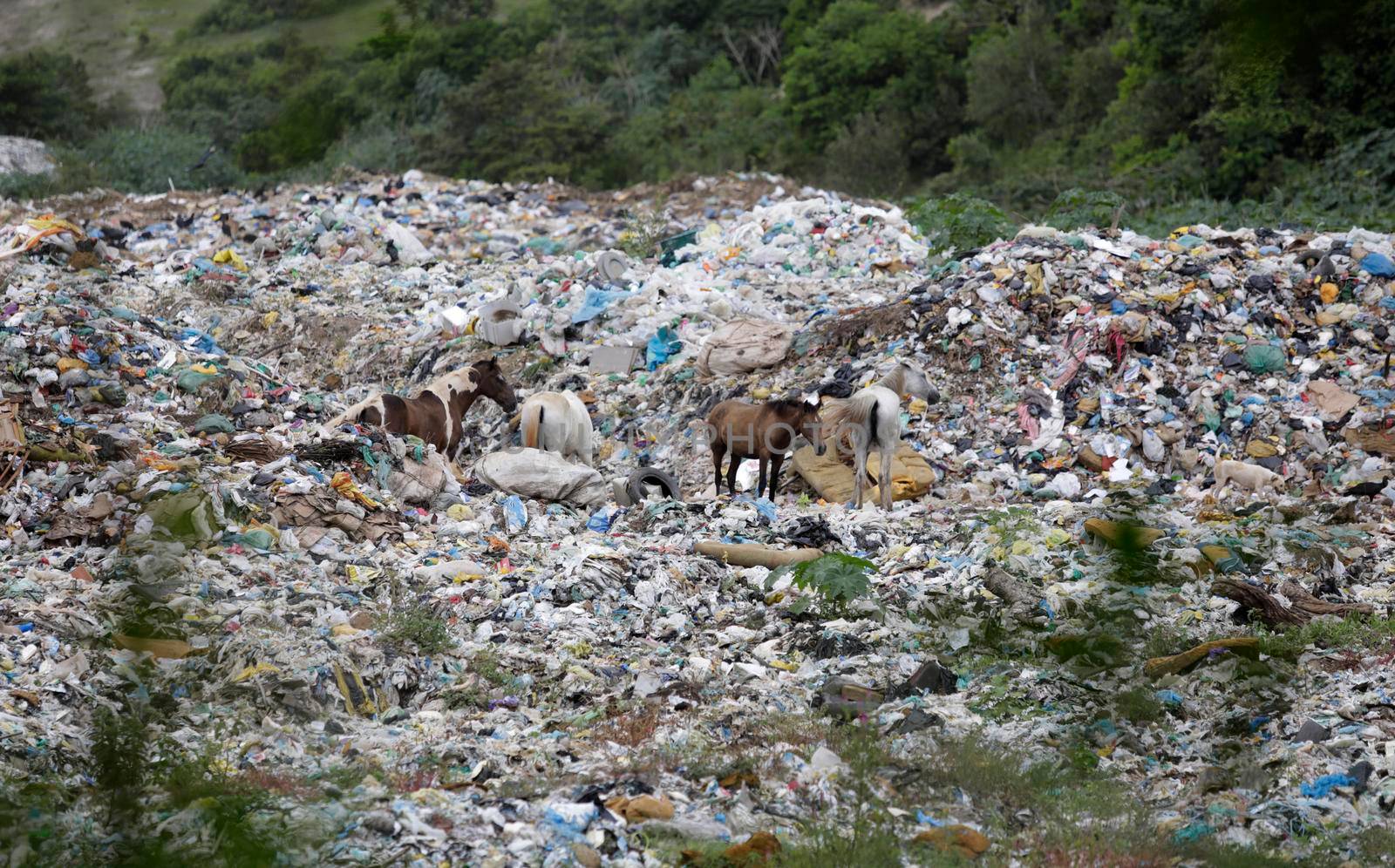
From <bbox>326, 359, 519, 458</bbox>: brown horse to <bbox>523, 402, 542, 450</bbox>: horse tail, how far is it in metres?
0.64

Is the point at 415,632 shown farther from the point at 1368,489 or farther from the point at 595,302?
the point at 595,302

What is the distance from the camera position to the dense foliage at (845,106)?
1800 centimetres

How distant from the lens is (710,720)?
461 centimetres

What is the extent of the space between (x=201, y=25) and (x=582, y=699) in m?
3.14

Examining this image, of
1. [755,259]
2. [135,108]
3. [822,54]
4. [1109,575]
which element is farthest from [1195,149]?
[135,108]

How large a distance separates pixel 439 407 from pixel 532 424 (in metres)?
0.75

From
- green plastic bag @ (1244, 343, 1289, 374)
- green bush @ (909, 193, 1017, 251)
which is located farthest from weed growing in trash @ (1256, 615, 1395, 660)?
green bush @ (909, 193, 1017, 251)

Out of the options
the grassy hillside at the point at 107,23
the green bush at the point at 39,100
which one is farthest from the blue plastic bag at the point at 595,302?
the green bush at the point at 39,100

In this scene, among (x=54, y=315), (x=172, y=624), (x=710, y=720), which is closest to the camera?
(x=172, y=624)

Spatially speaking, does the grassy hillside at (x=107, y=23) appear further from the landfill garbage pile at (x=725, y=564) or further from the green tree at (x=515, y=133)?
the green tree at (x=515, y=133)

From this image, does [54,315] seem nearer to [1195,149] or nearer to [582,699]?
[582,699]

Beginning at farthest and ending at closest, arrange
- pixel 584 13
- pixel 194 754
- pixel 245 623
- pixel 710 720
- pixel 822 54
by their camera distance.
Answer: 1. pixel 584 13
2. pixel 822 54
3. pixel 245 623
4. pixel 710 720
5. pixel 194 754

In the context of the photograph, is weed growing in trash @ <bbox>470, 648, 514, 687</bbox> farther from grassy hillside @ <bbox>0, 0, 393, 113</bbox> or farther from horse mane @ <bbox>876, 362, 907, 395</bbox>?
horse mane @ <bbox>876, 362, 907, 395</bbox>

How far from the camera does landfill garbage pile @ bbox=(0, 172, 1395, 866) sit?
341 cm
